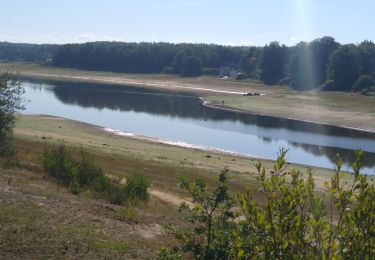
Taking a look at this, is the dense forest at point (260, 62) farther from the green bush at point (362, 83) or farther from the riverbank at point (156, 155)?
the riverbank at point (156, 155)

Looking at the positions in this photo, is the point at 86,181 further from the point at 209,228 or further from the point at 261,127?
the point at 261,127

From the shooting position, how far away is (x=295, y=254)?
165 inches

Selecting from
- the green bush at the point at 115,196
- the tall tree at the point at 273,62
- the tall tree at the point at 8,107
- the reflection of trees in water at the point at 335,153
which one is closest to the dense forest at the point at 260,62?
the tall tree at the point at 273,62

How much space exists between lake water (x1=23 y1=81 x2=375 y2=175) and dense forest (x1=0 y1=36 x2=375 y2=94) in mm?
33244

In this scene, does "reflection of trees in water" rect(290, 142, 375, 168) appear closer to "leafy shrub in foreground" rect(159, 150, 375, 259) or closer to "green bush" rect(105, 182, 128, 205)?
"green bush" rect(105, 182, 128, 205)

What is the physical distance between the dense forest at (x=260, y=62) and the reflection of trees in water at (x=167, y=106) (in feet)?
102

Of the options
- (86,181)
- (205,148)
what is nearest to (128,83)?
(205,148)

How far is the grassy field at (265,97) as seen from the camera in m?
67.8

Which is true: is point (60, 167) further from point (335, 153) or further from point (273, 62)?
point (273, 62)

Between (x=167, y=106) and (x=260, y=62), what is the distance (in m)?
59.4

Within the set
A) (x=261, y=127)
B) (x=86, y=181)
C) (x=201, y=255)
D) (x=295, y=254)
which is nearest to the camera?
(x=295, y=254)

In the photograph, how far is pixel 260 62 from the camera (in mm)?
131625

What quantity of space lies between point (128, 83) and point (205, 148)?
81.4 m

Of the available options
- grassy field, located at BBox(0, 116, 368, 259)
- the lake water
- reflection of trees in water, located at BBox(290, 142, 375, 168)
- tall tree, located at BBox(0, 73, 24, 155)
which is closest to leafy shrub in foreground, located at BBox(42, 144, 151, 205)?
grassy field, located at BBox(0, 116, 368, 259)
